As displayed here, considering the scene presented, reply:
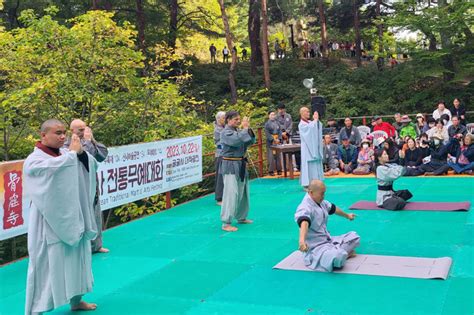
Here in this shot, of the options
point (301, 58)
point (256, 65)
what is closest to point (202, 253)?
point (256, 65)

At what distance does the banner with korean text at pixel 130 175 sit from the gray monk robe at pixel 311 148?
236 cm

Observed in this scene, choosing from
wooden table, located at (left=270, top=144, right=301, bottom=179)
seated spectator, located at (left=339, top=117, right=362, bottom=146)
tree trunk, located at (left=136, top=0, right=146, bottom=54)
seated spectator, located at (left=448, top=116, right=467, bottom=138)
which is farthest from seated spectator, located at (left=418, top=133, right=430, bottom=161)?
tree trunk, located at (left=136, top=0, right=146, bottom=54)

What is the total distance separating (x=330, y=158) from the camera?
49.0 ft

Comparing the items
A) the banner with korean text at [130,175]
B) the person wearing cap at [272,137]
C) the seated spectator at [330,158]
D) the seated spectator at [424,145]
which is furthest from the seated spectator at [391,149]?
the banner with korean text at [130,175]

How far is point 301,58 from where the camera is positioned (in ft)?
113

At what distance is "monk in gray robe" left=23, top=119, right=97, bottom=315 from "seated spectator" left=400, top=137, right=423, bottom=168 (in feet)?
34.7

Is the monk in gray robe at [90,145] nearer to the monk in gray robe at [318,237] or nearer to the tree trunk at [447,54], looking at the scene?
the monk in gray robe at [318,237]

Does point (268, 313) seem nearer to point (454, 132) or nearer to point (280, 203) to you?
point (280, 203)

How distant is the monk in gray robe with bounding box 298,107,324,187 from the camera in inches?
437

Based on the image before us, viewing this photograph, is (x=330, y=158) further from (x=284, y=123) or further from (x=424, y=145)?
(x=424, y=145)

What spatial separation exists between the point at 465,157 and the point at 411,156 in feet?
4.18

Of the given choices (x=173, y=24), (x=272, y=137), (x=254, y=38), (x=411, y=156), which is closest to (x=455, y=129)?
(x=411, y=156)

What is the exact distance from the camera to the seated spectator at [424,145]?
45.1 feet

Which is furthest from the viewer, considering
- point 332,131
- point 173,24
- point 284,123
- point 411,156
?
point 173,24
